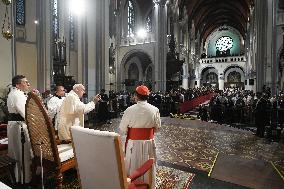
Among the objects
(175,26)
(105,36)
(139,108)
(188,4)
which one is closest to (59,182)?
(139,108)

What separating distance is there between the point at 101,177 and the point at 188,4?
40.3 metres

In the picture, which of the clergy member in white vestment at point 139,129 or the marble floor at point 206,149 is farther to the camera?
the marble floor at point 206,149

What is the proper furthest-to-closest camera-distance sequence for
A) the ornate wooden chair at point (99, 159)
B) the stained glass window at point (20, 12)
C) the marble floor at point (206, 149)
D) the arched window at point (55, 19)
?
1. the arched window at point (55, 19)
2. the stained glass window at point (20, 12)
3. the marble floor at point (206, 149)
4. the ornate wooden chair at point (99, 159)

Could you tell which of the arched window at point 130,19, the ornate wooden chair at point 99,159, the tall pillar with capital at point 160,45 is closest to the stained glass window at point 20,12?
the ornate wooden chair at point 99,159

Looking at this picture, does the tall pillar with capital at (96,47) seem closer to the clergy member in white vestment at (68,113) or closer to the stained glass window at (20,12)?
the stained glass window at (20,12)

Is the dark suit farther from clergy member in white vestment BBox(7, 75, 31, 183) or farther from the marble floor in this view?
clergy member in white vestment BBox(7, 75, 31, 183)

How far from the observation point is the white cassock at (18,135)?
4.30 metres

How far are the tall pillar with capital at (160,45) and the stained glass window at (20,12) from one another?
1293 cm

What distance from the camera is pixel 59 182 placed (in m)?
3.39

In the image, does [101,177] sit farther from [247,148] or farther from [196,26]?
[196,26]

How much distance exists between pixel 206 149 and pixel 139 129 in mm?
3815

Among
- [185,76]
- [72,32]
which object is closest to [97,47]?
[72,32]

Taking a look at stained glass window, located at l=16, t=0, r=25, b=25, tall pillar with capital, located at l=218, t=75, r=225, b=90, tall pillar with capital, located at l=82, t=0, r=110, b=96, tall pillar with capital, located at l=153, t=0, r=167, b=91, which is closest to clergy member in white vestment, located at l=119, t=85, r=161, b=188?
tall pillar with capital, located at l=82, t=0, r=110, b=96

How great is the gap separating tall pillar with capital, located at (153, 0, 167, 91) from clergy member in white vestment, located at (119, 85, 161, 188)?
18.9m
